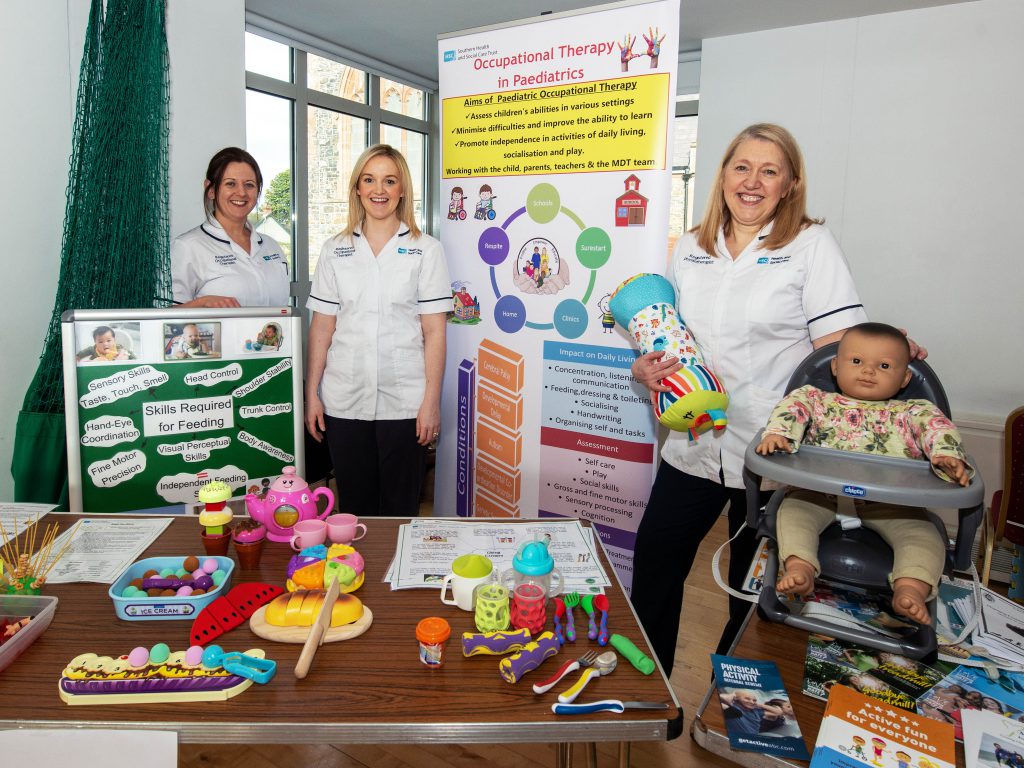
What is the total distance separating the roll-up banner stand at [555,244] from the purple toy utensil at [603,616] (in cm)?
126

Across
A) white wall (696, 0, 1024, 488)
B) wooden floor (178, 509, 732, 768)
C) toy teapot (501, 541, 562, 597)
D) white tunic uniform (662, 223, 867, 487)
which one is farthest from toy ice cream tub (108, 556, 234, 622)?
white wall (696, 0, 1024, 488)

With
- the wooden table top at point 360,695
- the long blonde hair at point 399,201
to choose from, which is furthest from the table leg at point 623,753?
the long blonde hair at point 399,201

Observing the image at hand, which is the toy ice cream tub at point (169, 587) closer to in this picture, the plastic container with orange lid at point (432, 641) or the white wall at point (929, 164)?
the plastic container with orange lid at point (432, 641)

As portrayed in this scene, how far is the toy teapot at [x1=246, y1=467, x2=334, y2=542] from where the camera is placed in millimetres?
1455

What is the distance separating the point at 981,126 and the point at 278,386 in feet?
11.9

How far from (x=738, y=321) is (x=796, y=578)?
0.78m

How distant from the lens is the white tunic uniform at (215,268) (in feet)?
7.86

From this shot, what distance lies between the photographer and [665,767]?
192cm

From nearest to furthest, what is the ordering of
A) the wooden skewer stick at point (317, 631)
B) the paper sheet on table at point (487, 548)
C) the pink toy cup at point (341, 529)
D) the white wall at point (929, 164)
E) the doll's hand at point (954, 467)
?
the wooden skewer stick at point (317, 631) → the doll's hand at point (954, 467) → the paper sheet on table at point (487, 548) → the pink toy cup at point (341, 529) → the white wall at point (929, 164)

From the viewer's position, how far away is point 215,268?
2424mm

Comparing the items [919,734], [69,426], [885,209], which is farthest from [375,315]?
[885,209]

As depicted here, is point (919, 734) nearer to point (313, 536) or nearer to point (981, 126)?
point (313, 536)

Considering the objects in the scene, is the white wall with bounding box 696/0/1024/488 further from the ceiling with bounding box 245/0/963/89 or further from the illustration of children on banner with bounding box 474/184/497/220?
the illustration of children on banner with bounding box 474/184/497/220

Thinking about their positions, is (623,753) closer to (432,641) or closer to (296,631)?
(432,641)
